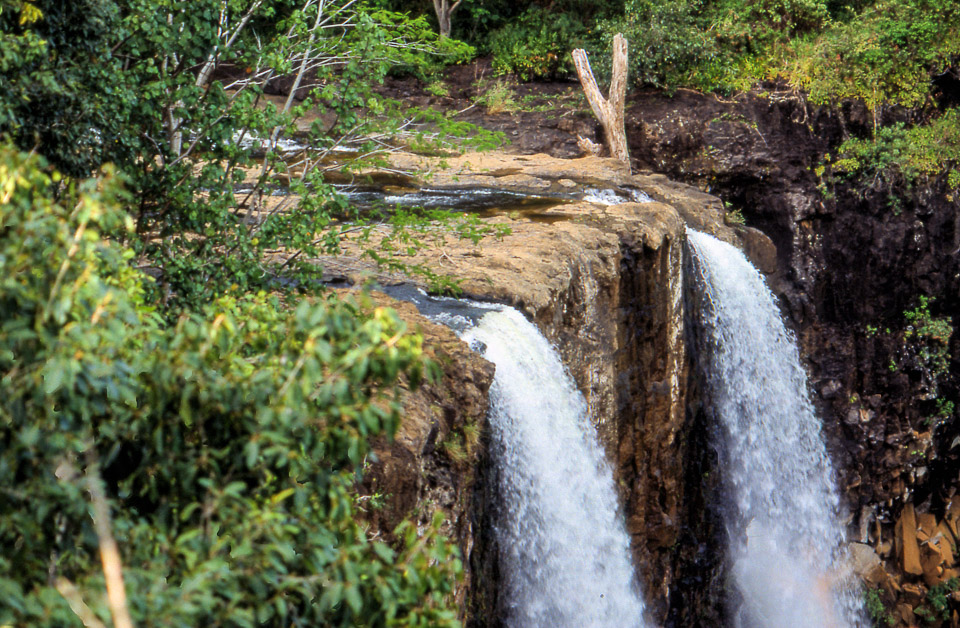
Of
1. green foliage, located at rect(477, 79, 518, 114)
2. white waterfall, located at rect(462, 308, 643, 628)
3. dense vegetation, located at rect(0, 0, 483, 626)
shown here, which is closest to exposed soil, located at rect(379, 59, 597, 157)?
green foliage, located at rect(477, 79, 518, 114)

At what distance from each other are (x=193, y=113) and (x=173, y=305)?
1407mm

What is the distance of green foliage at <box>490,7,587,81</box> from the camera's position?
18484 mm

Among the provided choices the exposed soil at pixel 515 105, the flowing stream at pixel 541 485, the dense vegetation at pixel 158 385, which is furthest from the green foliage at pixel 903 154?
the dense vegetation at pixel 158 385

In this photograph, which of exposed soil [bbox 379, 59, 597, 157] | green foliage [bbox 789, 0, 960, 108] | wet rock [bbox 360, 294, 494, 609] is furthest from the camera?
exposed soil [bbox 379, 59, 597, 157]

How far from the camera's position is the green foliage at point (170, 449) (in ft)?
7.86

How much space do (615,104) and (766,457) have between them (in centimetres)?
701

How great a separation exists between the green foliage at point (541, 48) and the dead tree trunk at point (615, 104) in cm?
300

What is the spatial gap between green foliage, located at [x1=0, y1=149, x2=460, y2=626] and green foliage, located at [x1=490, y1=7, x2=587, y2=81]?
1662 cm

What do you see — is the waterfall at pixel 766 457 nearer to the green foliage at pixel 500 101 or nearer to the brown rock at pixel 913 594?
the brown rock at pixel 913 594

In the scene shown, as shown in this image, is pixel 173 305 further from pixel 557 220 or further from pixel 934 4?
pixel 934 4

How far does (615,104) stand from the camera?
15.1 metres

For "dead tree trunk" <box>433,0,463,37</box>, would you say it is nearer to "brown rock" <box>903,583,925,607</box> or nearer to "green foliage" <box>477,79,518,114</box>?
"green foliage" <box>477,79,518,114</box>

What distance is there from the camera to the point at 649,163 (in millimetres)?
15641

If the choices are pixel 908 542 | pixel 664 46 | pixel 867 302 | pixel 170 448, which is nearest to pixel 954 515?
pixel 908 542
